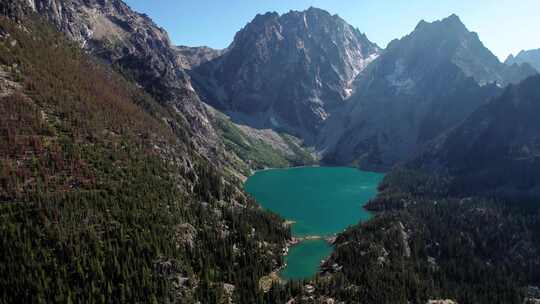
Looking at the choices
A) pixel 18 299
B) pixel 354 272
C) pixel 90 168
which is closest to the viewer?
pixel 18 299

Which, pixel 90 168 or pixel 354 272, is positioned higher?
pixel 90 168

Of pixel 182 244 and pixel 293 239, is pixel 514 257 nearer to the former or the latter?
pixel 293 239

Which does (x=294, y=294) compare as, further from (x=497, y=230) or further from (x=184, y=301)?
(x=497, y=230)

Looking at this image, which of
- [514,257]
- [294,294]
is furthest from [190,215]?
[514,257]

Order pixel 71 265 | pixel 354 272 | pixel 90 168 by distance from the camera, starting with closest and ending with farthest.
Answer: pixel 71 265
pixel 354 272
pixel 90 168

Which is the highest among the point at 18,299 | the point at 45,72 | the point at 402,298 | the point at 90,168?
the point at 45,72

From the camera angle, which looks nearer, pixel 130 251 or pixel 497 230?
pixel 130 251
